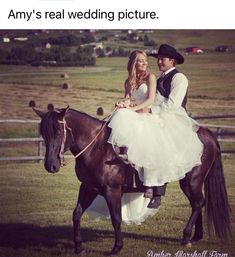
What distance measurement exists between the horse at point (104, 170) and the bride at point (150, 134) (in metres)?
0.08

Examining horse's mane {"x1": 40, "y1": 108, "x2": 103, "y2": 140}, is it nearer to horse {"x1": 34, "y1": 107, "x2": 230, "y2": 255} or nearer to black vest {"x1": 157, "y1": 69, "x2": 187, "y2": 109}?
horse {"x1": 34, "y1": 107, "x2": 230, "y2": 255}

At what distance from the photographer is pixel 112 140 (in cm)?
224

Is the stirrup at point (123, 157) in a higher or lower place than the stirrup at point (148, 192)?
higher

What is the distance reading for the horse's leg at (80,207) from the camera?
2.32m

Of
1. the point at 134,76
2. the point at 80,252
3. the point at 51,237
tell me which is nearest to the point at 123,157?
the point at 134,76

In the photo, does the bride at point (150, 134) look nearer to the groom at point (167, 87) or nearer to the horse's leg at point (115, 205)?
the groom at point (167, 87)

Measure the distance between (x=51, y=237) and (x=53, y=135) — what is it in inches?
29.0

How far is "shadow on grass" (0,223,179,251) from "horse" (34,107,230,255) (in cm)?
13

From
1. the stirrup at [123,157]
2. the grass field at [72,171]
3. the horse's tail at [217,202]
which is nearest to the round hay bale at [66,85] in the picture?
the grass field at [72,171]

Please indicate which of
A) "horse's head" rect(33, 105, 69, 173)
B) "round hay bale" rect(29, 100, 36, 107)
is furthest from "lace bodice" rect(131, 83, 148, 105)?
"round hay bale" rect(29, 100, 36, 107)

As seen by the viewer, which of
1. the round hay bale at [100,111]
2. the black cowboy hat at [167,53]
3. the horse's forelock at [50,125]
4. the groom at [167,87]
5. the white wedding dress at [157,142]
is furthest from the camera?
the round hay bale at [100,111]

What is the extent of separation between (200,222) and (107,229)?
56 cm

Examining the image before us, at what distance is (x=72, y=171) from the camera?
2529mm

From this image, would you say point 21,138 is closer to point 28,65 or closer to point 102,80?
point 28,65
